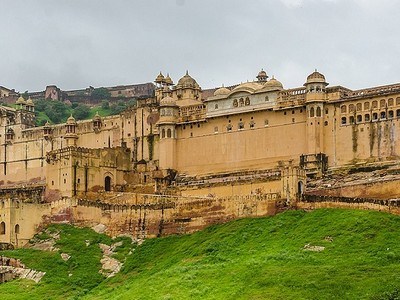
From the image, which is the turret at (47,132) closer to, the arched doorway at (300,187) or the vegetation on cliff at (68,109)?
the vegetation on cliff at (68,109)

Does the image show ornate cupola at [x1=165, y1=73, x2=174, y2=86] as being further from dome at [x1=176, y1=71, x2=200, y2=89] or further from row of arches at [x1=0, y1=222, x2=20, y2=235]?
row of arches at [x1=0, y1=222, x2=20, y2=235]

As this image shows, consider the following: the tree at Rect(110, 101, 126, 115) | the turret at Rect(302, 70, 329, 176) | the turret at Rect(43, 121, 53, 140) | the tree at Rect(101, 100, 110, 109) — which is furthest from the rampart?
the tree at Rect(101, 100, 110, 109)

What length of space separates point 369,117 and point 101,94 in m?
72.8

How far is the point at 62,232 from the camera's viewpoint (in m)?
64.7

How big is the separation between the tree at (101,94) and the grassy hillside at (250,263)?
7006 cm

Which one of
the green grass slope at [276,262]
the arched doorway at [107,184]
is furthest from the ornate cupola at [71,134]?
the green grass slope at [276,262]

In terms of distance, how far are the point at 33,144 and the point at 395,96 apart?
35.3m

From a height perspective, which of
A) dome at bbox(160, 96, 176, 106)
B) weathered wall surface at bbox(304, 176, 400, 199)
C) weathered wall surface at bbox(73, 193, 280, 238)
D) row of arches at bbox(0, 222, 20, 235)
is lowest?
row of arches at bbox(0, 222, 20, 235)

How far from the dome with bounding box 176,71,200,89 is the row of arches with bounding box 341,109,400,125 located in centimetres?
1524

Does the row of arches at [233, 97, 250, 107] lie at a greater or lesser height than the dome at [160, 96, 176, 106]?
lesser

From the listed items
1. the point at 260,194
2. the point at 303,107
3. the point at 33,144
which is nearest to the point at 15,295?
the point at 260,194

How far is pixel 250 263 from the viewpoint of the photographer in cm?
4953

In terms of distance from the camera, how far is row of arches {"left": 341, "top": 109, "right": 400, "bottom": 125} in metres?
64.2

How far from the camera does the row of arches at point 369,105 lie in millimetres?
64375
